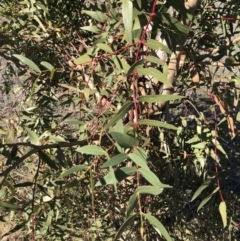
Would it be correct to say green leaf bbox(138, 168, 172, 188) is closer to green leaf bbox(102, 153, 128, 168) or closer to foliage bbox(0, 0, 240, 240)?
green leaf bbox(102, 153, 128, 168)

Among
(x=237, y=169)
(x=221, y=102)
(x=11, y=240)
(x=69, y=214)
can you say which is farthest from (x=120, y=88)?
(x=237, y=169)

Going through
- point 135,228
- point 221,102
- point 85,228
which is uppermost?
point 221,102

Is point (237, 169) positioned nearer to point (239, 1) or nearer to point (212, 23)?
point (212, 23)

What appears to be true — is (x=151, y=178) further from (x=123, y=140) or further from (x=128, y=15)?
(x=128, y=15)

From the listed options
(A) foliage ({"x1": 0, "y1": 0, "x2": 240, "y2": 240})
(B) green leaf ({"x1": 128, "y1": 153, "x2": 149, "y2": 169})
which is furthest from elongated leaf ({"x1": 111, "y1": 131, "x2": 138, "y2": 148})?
(A) foliage ({"x1": 0, "y1": 0, "x2": 240, "y2": 240})

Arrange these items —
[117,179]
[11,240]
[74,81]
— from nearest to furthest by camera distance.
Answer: [117,179]
[74,81]
[11,240]

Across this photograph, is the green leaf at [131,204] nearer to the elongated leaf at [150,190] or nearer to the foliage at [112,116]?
the elongated leaf at [150,190]

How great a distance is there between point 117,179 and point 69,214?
2.77 feet

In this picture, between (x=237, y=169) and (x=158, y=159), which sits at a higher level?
(x=158, y=159)

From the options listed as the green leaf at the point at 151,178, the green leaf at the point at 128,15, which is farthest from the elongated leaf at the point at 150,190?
the green leaf at the point at 128,15

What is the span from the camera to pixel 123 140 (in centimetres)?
53

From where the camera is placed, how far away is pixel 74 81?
1175mm

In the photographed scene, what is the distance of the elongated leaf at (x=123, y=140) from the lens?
0.51 m

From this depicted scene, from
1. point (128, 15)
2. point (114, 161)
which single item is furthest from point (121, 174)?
point (128, 15)
